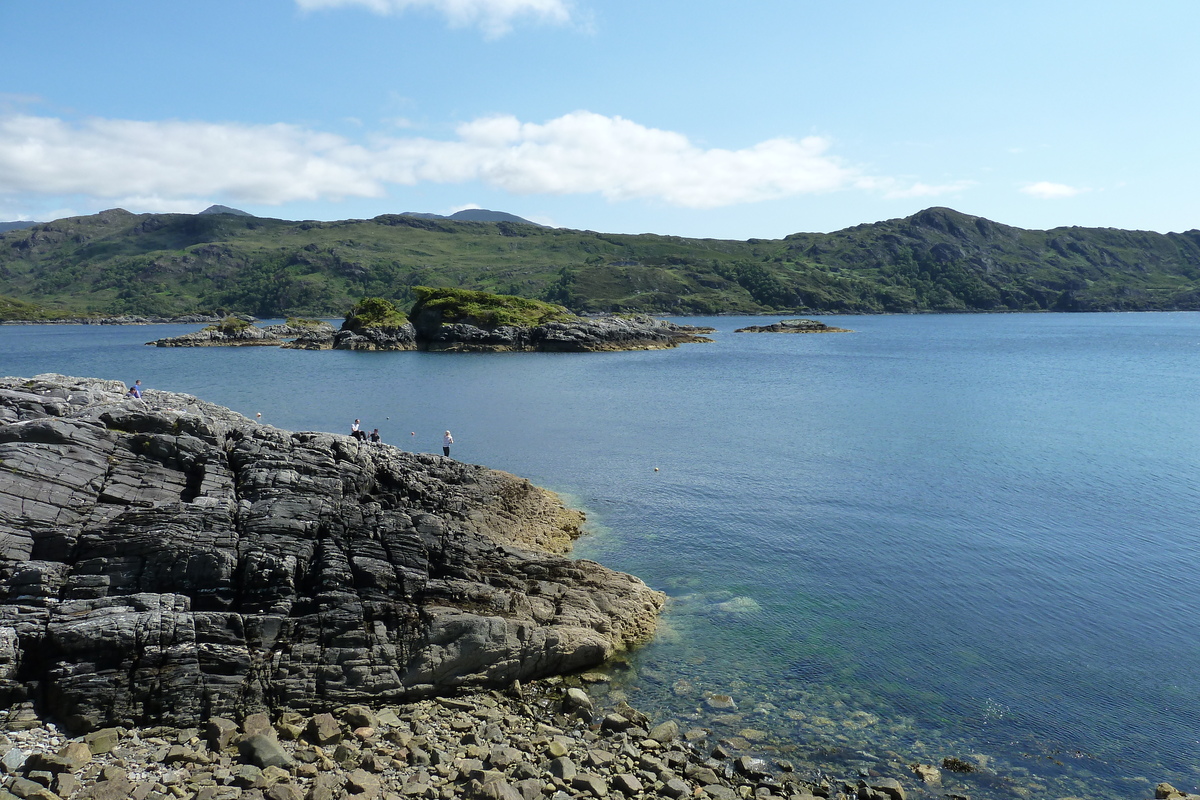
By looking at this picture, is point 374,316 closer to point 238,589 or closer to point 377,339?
point 377,339

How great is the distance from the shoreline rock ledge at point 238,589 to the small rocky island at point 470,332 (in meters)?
117

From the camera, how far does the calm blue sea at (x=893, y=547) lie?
769 inches

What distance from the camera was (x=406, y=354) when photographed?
5384 inches

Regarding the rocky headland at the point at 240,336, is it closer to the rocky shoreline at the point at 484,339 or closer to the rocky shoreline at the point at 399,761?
the rocky shoreline at the point at 484,339

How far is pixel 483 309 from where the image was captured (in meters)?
154

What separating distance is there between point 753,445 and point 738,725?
119ft

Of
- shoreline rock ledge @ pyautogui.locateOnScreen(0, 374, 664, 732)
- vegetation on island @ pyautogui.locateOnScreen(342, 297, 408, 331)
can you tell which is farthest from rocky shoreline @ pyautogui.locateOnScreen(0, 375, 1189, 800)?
vegetation on island @ pyautogui.locateOnScreen(342, 297, 408, 331)

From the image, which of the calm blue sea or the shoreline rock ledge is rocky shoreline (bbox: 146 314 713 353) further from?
the shoreline rock ledge

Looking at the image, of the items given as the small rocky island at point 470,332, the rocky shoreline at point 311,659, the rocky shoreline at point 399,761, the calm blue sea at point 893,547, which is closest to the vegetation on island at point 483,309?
the small rocky island at point 470,332

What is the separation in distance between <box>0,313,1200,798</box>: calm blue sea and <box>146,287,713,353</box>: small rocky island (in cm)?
5717

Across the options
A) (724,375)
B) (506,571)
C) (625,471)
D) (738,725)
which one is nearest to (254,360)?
(724,375)

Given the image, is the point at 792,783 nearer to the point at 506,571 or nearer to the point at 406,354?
the point at 506,571

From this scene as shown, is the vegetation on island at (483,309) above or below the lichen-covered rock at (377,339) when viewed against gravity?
above

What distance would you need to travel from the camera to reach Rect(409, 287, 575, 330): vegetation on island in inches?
5935
